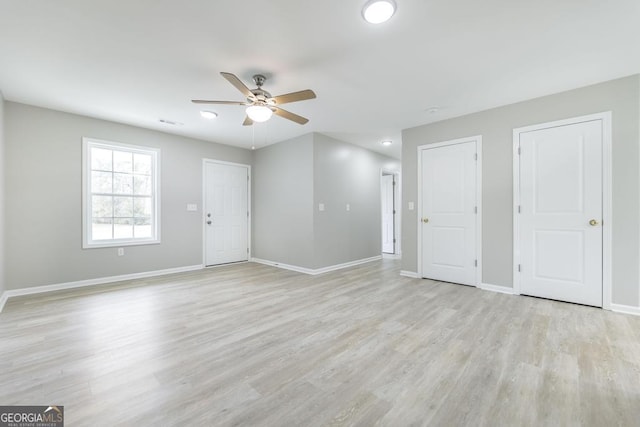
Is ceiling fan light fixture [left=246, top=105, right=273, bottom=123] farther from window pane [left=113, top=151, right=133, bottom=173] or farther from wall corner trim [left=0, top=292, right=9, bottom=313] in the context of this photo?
wall corner trim [left=0, top=292, right=9, bottom=313]

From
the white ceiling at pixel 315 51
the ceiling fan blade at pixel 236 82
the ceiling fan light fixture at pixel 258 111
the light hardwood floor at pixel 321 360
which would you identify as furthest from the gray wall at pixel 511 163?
the ceiling fan blade at pixel 236 82

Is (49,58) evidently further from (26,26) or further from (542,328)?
(542,328)

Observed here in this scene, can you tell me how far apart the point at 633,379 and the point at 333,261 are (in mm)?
3857

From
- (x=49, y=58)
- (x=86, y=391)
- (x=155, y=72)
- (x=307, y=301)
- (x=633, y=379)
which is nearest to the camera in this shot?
(x=86, y=391)

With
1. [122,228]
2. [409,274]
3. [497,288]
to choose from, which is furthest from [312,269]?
[122,228]

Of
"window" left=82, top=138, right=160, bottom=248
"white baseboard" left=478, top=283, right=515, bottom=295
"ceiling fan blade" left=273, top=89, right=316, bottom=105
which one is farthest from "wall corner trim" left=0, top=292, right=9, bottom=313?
"white baseboard" left=478, top=283, right=515, bottom=295

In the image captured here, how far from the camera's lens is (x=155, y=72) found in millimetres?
2762

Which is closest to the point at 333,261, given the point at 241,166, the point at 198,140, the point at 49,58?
the point at 241,166

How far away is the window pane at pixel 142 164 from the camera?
4.64 meters

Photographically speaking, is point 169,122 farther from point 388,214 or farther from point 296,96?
point 388,214

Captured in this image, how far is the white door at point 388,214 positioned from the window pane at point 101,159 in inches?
230

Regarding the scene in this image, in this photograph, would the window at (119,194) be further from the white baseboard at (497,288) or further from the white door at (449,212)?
the white baseboard at (497,288)

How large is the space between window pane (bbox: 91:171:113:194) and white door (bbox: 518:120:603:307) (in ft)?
20.0

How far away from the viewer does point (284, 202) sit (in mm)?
5418
